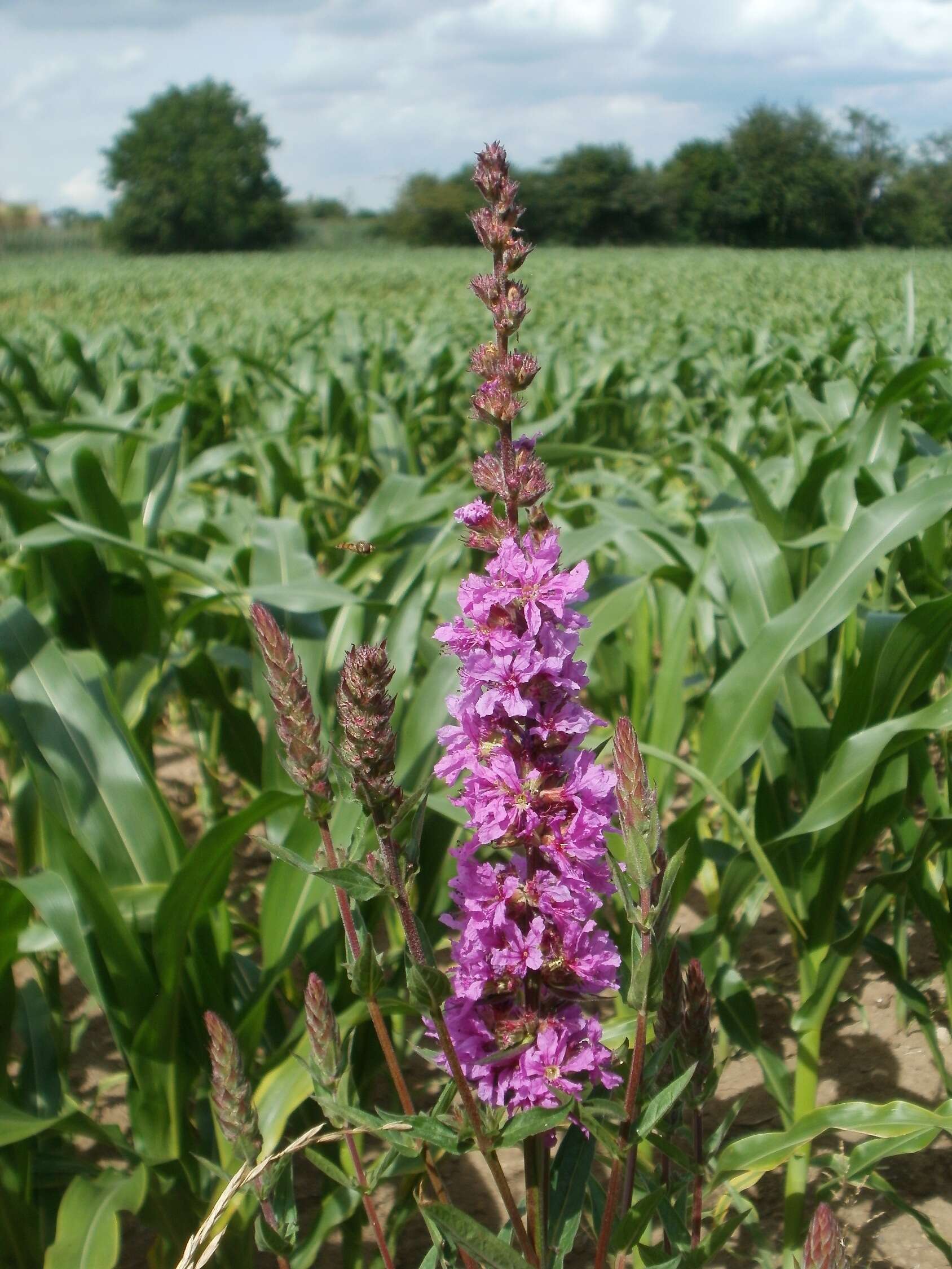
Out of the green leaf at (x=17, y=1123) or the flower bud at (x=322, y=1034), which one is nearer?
the flower bud at (x=322, y=1034)

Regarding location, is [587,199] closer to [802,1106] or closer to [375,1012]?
[802,1106]

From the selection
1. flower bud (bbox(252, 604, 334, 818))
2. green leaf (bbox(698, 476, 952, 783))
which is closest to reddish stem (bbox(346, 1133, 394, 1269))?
flower bud (bbox(252, 604, 334, 818))

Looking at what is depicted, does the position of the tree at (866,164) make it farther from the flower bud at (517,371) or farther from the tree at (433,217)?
the flower bud at (517,371)

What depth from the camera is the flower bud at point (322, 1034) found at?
953 mm

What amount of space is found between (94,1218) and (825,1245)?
1.03 m

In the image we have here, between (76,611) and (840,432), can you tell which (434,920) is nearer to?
(76,611)

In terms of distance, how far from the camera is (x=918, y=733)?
1.59 meters

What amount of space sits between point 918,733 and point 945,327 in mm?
6510

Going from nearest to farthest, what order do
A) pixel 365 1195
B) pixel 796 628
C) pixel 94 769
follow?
pixel 365 1195
pixel 94 769
pixel 796 628

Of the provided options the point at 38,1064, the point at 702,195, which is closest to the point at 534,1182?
the point at 38,1064

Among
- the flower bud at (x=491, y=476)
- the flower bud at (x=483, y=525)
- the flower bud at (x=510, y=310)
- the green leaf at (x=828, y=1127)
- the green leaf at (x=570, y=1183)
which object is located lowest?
the green leaf at (x=828, y=1127)

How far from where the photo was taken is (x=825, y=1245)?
718 mm

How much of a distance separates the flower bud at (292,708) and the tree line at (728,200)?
67764 millimetres

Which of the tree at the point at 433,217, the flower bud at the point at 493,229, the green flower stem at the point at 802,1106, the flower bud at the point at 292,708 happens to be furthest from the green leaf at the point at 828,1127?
the tree at the point at 433,217
